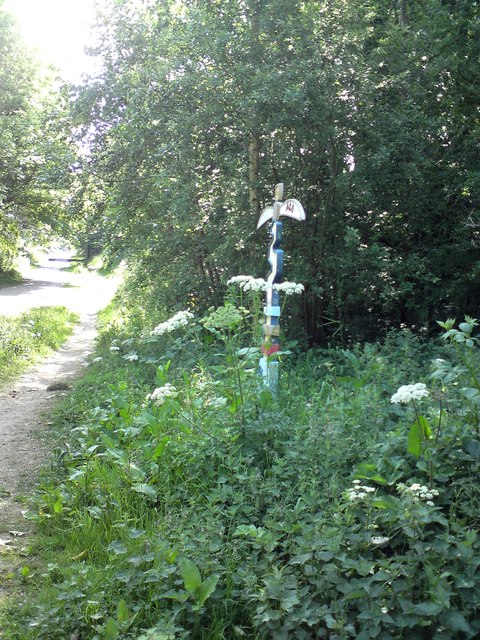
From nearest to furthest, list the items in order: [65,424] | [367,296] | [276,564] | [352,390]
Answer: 1. [276,564]
2. [352,390]
3. [65,424]
4. [367,296]

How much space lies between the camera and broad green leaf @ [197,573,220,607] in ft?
10.8

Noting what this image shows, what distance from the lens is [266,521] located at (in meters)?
3.66

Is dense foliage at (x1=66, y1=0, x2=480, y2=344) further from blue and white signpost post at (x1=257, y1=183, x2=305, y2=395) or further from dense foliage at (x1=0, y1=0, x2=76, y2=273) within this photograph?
dense foliage at (x1=0, y1=0, x2=76, y2=273)

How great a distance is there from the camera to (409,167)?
907 centimetres

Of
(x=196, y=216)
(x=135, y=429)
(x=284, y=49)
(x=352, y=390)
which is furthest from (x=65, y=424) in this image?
(x=284, y=49)

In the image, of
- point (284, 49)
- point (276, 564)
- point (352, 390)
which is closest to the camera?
point (276, 564)

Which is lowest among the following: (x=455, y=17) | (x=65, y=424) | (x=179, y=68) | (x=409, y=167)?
(x=65, y=424)

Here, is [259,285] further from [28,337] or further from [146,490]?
[28,337]

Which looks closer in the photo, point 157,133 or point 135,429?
point 135,429

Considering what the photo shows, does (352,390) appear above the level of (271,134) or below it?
below

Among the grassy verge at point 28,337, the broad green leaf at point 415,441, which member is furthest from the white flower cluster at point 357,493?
the grassy verge at point 28,337

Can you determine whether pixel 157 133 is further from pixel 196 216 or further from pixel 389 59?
pixel 389 59

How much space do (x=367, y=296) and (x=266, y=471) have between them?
5344mm

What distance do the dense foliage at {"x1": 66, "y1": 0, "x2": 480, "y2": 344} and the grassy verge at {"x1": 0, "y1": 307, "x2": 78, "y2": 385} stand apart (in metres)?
3.01
